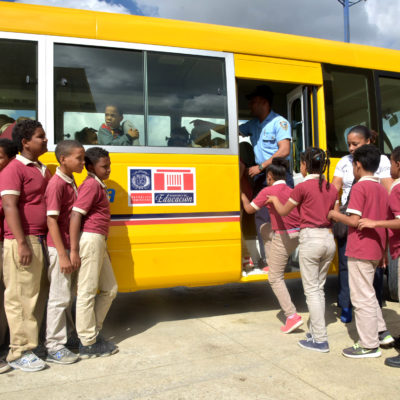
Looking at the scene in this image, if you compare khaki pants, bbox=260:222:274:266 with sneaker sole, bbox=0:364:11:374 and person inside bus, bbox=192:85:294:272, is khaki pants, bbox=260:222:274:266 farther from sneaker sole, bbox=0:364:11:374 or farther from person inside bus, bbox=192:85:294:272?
sneaker sole, bbox=0:364:11:374

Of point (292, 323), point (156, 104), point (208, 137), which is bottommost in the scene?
point (292, 323)

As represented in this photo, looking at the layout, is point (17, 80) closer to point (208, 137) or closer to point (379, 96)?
point (208, 137)

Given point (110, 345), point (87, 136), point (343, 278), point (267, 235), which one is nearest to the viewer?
Answer: point (110, 345)

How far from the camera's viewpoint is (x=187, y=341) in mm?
3904

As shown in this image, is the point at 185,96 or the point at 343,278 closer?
the point at 185,96

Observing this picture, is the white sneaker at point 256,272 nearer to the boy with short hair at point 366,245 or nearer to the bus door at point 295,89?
the bus door at point 295,89

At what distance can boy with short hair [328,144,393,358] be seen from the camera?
3412 mm

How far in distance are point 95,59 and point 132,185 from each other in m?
1.23

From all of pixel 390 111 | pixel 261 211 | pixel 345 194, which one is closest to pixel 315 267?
pixel 345 194

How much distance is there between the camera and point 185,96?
4.33 meters

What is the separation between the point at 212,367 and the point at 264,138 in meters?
2.74

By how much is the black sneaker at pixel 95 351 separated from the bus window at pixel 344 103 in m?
3.17

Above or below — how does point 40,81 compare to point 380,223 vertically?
above

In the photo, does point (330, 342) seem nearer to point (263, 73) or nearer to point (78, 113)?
point (263, 73)
